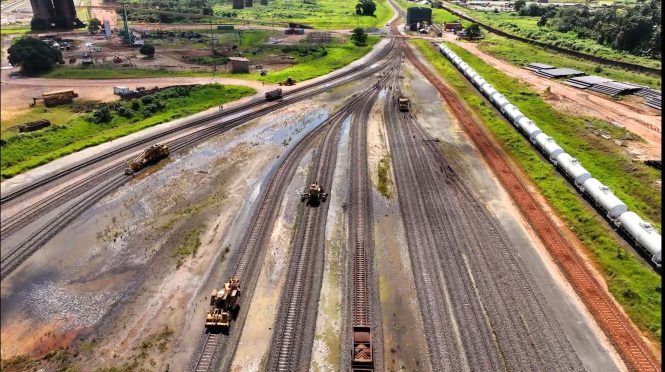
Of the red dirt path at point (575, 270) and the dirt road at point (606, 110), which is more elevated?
the dirt road at point (606, 110)

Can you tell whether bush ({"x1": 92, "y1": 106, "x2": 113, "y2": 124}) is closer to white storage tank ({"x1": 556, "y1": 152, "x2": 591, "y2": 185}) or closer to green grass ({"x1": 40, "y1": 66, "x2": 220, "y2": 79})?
green grass ({"x1": 40, "y1": 66, "x2": 220, "y2": 79})

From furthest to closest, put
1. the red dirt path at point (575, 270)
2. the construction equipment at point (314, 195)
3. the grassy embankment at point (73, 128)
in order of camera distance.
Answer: the grassy embankment at point (73, 128) < the construction equipment at point (314, 195) < the red dirt path at point (575, 270)

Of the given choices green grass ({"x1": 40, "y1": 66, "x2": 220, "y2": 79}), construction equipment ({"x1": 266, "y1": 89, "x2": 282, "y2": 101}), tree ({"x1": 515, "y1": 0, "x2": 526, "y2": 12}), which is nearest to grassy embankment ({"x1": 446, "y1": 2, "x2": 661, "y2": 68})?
tree ({"x1": 515, "y1": 0, "x2": 526, "y2": 12})

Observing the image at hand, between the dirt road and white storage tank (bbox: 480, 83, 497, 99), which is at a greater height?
white storage tank (bbox: 480, 83, 497, 99)

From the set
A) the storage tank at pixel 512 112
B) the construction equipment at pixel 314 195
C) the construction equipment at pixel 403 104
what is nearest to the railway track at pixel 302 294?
the construction equipment at pixel 314 195

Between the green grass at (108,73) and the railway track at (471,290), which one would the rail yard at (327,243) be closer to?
the railway track at (471,290)

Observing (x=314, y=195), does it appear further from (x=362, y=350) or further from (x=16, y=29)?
(x=16, y=29)

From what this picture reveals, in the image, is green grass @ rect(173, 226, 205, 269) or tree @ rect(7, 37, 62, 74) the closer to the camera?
green grass @ rect(173, 226, 205, 269)
